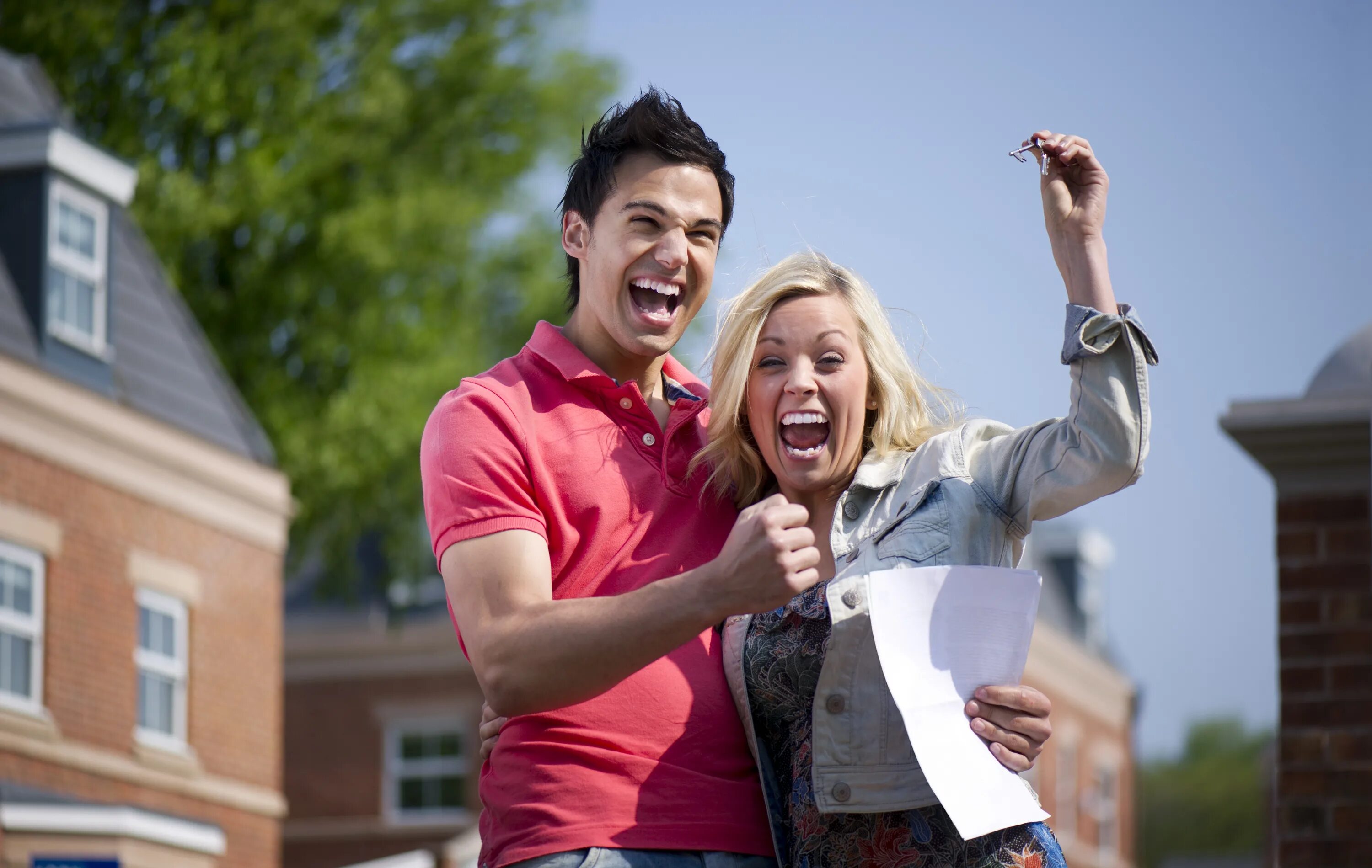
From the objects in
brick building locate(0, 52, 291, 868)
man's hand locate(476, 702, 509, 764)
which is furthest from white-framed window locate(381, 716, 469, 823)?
man's hand locate(476, 702, 509, 764)

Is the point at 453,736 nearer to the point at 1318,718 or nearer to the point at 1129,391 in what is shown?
the point at 1318,718

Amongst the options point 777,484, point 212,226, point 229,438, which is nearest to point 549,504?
point 777,484

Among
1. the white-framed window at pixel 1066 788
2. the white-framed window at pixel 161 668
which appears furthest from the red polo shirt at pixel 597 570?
the white-framed window at pixel 1066 788

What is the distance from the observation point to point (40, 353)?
16.5m

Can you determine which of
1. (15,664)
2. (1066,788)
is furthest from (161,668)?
(1066,788)

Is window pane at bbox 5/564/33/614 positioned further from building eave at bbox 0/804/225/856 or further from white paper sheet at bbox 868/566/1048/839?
white paper sheet at bbox 868/566/1048/839

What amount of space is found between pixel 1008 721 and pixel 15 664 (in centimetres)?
1373

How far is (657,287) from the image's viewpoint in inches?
158

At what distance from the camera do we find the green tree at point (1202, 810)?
268 ft

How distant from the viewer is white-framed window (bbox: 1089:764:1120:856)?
3884 cm

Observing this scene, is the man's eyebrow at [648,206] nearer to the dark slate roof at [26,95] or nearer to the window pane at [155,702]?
the window pane at [155,702]

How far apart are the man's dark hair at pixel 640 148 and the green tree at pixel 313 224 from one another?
16923 mm

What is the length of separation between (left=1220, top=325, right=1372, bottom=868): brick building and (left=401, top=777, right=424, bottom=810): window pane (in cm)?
2248

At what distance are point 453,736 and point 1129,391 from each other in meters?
25.4
